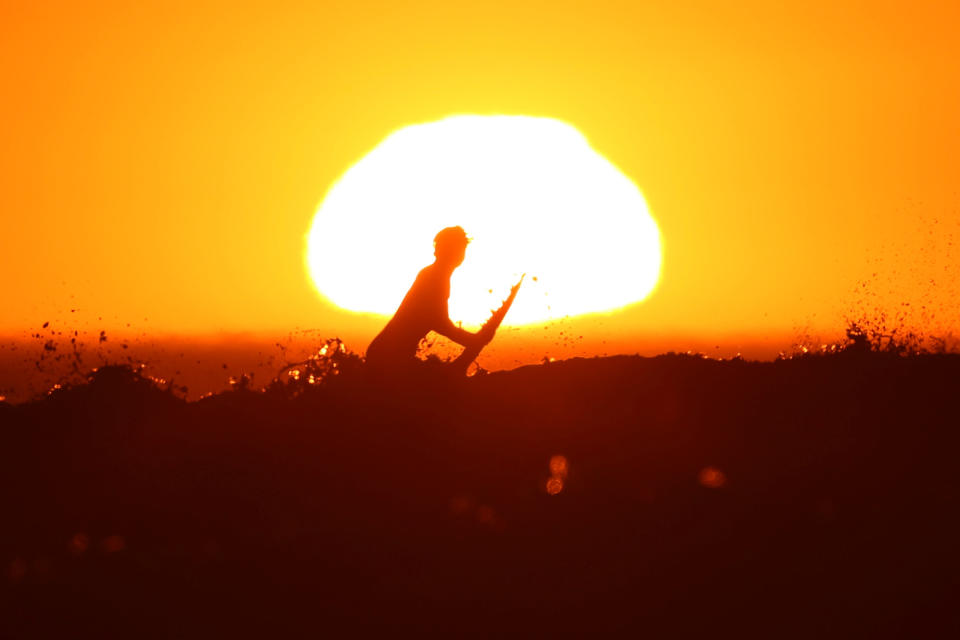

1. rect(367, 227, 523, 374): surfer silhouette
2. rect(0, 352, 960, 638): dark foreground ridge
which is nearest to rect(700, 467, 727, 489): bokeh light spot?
rect(0, 352, 960, 638): dark foreground ridge

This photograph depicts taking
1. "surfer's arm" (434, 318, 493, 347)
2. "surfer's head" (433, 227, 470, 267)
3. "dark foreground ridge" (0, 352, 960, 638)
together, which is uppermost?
"surfer's head" (433, 227, 470, 267)

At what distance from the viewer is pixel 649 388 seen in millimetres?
15602

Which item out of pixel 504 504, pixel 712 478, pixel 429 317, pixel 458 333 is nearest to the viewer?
pixel 504 504

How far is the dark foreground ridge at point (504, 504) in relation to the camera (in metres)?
12.0

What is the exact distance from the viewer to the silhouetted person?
47.2 feet

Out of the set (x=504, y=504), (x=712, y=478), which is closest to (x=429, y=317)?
(x=504, y=504)

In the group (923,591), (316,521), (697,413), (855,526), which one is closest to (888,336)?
(697,413)

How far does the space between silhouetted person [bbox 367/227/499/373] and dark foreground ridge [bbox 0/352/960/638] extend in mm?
474

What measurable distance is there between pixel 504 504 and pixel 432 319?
197cm

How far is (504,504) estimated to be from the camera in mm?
→ 13695

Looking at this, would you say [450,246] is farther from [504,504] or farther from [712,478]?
[712,478]

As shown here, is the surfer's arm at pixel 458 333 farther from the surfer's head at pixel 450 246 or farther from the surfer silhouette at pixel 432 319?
the surfer's head at pixel 450 246

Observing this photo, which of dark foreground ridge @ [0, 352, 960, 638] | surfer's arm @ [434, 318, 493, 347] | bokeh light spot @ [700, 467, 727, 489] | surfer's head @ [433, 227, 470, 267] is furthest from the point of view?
surfer's head @ [433, 227, 470, 267]

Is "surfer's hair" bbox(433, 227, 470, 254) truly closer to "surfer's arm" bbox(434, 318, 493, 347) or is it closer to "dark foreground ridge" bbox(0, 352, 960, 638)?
"surfer's arm" bbox(434, 318, 493, 347)
